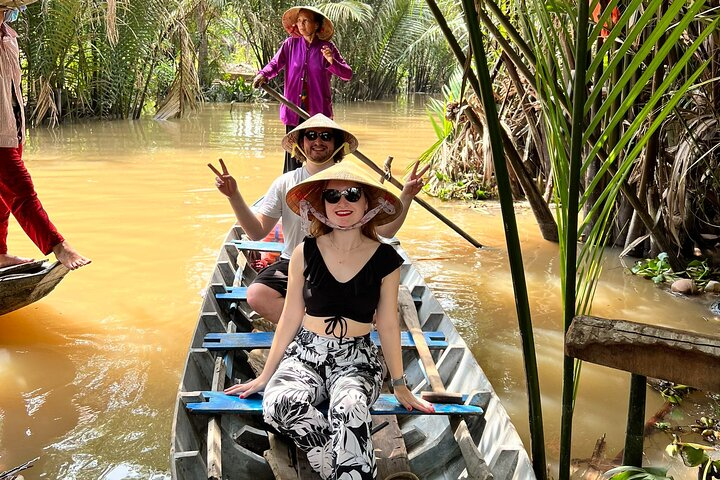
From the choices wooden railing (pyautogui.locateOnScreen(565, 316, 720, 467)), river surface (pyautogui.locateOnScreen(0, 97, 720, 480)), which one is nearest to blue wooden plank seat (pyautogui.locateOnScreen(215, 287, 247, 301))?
river surface (pyautogui.locateOnScreen(0, 97, 720, 480))

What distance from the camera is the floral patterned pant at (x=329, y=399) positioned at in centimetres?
214

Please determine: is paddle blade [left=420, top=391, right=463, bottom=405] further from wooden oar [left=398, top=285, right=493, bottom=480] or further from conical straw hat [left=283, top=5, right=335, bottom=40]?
conical straw hat [left=283, top=5, right=335, bottom=40]

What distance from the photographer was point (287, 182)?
11.1 ft

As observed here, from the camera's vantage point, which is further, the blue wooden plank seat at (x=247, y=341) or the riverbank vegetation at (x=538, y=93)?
the blue wooden plank seat at (x=247, y=341)

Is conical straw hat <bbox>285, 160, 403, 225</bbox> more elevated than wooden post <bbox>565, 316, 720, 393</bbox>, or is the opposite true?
conical straw hat <bbox>285, 160, 403, 225</bbox>

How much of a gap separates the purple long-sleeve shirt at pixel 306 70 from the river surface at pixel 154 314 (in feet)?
5.23

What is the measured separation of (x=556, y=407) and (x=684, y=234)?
273 centimetres

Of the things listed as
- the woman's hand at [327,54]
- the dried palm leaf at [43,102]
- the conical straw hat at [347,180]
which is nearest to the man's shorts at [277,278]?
the conical straw hat at [347,180]

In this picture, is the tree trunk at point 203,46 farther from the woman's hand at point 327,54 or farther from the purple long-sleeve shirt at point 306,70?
the woman's hand at point 327,54

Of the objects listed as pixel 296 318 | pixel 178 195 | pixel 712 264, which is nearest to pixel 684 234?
pixel 712 264

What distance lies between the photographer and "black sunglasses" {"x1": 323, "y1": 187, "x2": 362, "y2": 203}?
7.77ft

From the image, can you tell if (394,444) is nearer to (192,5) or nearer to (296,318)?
(296,318)

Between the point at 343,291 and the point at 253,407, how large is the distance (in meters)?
0.51

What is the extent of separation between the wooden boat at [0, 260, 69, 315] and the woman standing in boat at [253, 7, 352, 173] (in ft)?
6.21
